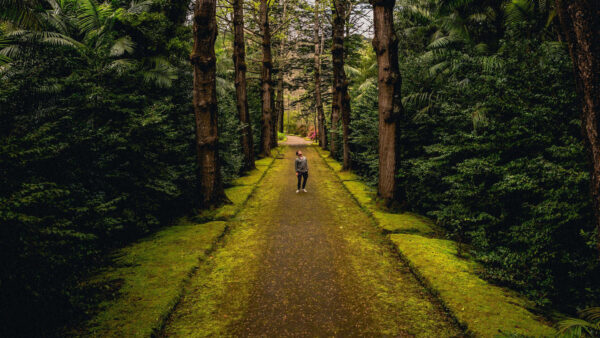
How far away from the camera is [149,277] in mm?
4539

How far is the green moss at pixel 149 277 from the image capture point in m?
3.40

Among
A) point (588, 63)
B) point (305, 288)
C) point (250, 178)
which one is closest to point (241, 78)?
point (250, 178)

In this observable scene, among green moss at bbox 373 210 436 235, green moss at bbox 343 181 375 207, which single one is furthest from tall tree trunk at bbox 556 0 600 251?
green moss at bbox 343 181 375 207

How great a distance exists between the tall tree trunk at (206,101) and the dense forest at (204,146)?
4 centimetres

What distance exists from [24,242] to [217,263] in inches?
118

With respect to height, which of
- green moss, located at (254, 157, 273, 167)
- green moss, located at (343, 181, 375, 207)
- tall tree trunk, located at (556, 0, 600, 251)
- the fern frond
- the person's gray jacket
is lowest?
green moss, located at (343, 181, 375, 207)

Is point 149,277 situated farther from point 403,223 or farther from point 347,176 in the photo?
point 347,176

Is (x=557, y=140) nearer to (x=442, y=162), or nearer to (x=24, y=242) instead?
(x=442, y=162)

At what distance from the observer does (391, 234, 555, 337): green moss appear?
3372 mm

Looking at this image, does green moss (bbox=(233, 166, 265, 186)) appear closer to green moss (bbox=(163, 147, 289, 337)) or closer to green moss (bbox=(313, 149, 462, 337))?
green moss (bbox=(163, 147, 289, 337))

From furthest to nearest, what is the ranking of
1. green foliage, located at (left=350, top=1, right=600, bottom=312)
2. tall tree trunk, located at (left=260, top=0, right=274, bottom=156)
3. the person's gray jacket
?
1. tall tree trunk, located at (left=260, top=0, right=274, bottom=156)
2. the person's gray jacket
3. green foliage, located at (left=350, top=1, right=600, bottom=312)

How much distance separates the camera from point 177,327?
3590mm

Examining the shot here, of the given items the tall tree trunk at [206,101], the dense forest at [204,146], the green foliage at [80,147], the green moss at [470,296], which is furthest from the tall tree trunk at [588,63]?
the tall tree trunk at [206,101]

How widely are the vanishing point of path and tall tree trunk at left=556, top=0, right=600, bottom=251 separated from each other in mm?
2407
